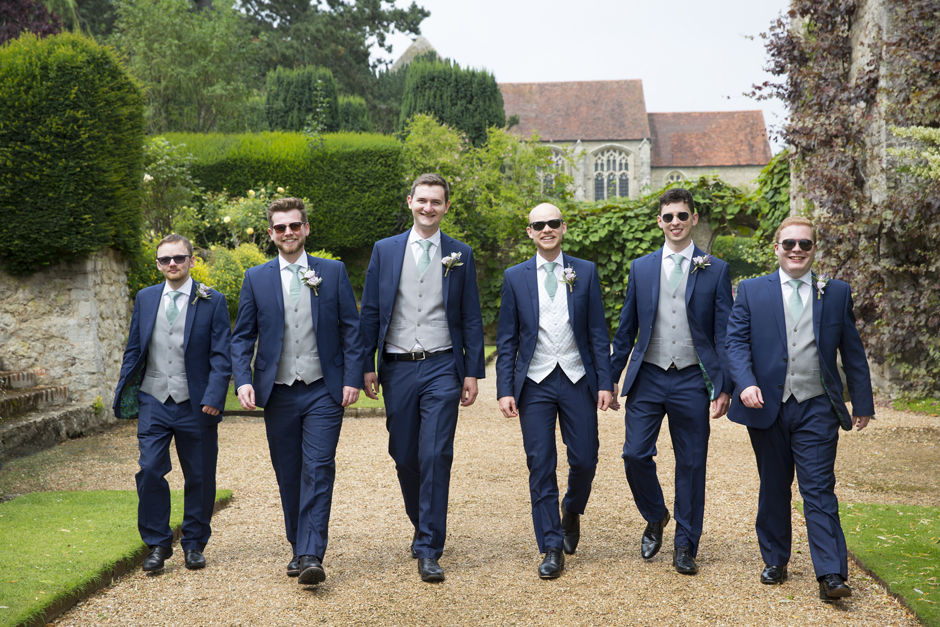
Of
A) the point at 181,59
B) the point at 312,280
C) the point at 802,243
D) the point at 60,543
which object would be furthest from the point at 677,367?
the point at 181,59

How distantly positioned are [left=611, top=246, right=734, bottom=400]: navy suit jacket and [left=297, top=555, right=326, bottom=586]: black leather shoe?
1.70 metres

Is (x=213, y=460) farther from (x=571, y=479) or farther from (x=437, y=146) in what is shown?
(x=437, y=146)

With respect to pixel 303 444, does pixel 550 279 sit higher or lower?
higher

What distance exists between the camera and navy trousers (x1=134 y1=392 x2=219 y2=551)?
4.01 metres

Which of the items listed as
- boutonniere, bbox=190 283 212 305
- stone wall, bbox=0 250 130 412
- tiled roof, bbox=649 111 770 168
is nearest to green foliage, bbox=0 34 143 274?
stone wall, bbox=0 250 130 412

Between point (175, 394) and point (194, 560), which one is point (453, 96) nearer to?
point (175, 394)

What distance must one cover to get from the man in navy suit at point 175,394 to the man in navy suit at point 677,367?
2126mm

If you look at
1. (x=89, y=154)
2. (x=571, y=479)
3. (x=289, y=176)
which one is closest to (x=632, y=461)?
(x=571, y=479)

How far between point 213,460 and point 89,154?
16.0 ft

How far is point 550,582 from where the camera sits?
3744 mm

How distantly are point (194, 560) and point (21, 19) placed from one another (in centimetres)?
1444

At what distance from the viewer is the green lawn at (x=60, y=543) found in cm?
349

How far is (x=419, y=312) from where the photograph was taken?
399 cm

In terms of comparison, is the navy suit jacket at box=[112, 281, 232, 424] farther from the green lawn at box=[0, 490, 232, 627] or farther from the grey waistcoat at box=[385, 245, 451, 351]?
the grey waistcoat at box=[385, 245, 451, 351]
